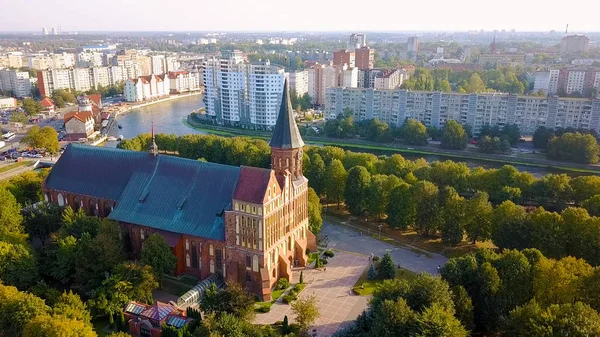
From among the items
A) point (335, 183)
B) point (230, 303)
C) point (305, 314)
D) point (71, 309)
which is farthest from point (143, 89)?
point (305, 314)

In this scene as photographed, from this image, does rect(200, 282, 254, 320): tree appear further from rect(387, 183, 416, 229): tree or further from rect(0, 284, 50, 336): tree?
rect(387, 183, 416, 229): tree

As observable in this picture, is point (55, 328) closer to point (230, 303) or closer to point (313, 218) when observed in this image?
point (230, 303)

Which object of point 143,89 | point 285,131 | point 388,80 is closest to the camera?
point 285,131

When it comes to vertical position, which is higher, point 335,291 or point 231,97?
point 231,97

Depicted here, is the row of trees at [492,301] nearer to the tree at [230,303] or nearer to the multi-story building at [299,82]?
the tree at [230,303]

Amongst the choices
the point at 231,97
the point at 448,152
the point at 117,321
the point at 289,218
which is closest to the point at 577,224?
the point at 289,218

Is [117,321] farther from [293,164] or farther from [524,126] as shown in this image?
[524,126]

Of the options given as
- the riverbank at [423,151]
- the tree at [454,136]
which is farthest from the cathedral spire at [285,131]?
the tree at [454,136]
